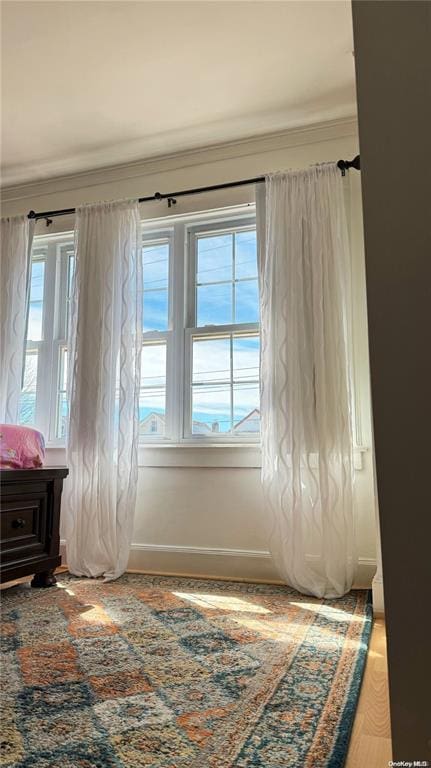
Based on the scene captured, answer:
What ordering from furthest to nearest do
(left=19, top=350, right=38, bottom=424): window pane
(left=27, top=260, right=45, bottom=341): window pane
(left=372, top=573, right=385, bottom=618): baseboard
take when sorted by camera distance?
1. (left=27, top=260, right=45, bottom=341): window pane
2. (left=19, top=350, right=38, bottom=424): window pane
3. (left=372, top=573, right=385, bottom=618): baseboard

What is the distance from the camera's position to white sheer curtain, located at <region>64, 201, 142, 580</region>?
2.85 meters

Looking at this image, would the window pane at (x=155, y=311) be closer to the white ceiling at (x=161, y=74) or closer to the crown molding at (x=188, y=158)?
the crown molding at (x=188, y=158)

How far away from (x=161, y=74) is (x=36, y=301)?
1.74m

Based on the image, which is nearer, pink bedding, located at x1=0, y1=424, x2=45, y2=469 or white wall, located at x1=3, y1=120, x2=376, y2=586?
pink bedding, located at x1=0, y1=424, x2=45, y2=469

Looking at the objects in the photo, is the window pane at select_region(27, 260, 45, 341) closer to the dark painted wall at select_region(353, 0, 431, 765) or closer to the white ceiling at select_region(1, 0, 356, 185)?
the white ceiling at select_region(1, 0, 356, 185)

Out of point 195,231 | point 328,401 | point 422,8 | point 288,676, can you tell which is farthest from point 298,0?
point 288,676

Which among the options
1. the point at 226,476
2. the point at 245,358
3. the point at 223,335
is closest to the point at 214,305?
the point at 223,335

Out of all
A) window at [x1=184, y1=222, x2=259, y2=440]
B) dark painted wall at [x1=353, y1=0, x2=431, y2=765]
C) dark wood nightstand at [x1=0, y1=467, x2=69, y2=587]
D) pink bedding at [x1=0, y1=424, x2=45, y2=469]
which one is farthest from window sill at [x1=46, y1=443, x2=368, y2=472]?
dark painted wall at [x1=353, y1=0, x2=431, y2=765]

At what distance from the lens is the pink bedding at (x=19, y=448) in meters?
2.50

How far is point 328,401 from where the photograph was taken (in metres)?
2.59

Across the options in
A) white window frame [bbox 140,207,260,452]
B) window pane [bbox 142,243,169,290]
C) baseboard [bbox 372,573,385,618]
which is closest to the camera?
baseboard [bbox 372,573,385,618]

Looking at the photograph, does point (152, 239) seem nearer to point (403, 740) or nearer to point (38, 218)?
point (38, 218)

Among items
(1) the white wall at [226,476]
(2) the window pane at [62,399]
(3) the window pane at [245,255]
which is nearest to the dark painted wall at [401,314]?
(1) the white wall at [226,476]

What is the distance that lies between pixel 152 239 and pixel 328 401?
168cm
